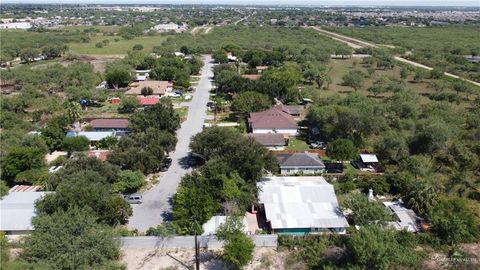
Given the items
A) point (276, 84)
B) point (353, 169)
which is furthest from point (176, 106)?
point (353, 169)

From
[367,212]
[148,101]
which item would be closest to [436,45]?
[148,101]

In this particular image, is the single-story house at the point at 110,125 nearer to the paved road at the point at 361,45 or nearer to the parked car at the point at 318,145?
the parked car at the point at 318,145

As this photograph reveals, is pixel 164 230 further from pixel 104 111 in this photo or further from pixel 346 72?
pixel 346 72

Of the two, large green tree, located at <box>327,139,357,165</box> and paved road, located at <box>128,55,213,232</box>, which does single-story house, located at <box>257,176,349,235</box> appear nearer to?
large green tree, located at <box>327,139,357,165</box>

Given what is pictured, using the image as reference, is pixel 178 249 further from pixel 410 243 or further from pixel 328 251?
pixel 410 243

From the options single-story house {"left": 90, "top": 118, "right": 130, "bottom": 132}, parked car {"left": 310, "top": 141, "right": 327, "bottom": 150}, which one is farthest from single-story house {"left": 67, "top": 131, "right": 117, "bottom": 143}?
parked car {"left": 310, "top": 141, "right": 327, "bottom": 150}
